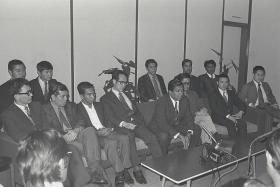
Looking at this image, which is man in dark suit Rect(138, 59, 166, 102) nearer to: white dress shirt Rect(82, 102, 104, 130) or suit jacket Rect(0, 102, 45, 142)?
white dress shirt Rect(82, 102, 104, 130)

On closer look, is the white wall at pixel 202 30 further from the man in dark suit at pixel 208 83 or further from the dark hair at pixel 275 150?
the dark hair at pixel 275 150

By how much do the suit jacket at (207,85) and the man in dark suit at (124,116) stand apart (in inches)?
60.3

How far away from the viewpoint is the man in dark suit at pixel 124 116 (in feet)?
15.0

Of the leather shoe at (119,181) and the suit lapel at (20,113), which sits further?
the leather shoe at (119,181)

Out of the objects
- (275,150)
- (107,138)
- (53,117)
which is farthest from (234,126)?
(275,150)

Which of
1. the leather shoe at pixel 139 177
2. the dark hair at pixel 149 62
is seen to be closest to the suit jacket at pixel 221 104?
the dark hair at pixel 149 62

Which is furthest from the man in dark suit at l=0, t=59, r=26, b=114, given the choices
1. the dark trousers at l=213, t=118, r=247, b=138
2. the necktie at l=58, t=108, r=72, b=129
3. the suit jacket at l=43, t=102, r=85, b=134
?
the dark trousers at l=213, t=118, r=247, b=138

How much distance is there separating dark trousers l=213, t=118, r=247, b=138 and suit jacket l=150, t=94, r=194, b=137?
72 cm

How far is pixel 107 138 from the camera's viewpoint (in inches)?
168

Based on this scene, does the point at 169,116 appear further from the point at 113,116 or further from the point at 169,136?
the point at 113,116

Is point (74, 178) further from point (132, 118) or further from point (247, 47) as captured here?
A: point (247, 47)

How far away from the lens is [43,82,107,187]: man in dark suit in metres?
3.65

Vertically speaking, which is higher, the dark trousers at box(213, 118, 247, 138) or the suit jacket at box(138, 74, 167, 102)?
the suit jacket at box(138, 74, 167, 102)

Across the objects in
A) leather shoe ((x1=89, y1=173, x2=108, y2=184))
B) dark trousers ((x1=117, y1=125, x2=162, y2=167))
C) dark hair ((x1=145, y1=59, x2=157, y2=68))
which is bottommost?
leather shoe ((x1=89, y1=173, x2=108, y2=184))
